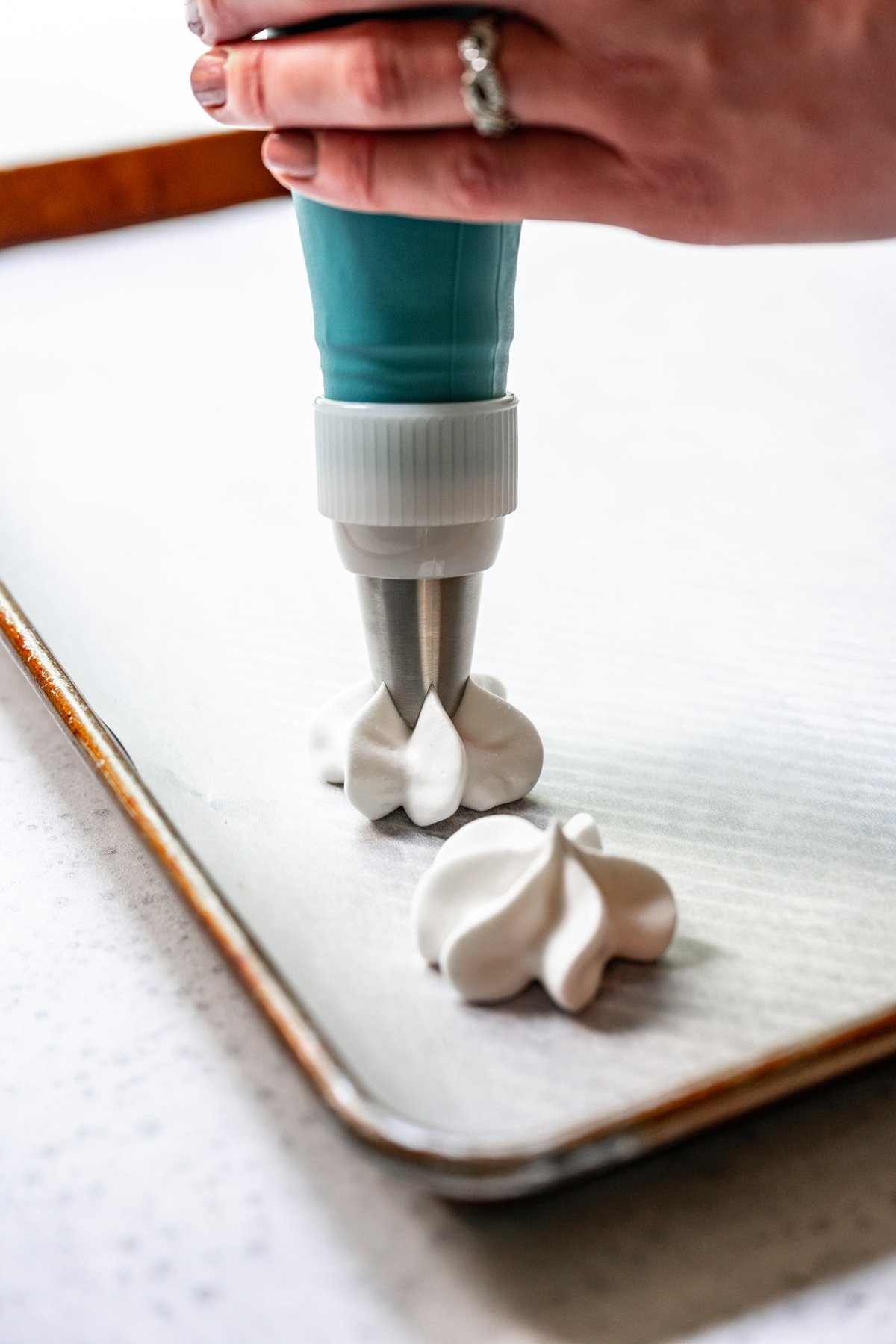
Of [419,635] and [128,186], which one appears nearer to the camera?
[419,635]

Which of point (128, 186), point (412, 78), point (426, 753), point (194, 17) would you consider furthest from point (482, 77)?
point (128, 186)

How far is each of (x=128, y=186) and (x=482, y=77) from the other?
1.34 m

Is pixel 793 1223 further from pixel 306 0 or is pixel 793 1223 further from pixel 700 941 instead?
pixel 306 0

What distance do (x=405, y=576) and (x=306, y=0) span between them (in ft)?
0.63

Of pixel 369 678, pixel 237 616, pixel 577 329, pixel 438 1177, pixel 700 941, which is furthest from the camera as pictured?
pixel 577 329

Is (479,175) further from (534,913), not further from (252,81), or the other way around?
(534,913)

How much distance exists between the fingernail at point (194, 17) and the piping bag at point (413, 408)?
61 millimetres

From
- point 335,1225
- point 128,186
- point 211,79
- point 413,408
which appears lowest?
point 128,186

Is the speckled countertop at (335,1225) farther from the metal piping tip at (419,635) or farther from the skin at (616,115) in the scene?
the skin at (616,115)

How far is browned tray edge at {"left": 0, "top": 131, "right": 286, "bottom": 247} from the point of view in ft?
5.02

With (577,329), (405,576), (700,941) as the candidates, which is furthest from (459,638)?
(577,329)

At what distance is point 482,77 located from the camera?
392mm

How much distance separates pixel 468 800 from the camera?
1.71ft

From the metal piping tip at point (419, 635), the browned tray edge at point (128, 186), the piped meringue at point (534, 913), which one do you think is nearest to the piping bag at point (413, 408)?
the metal piping tip at point (419, 635)
